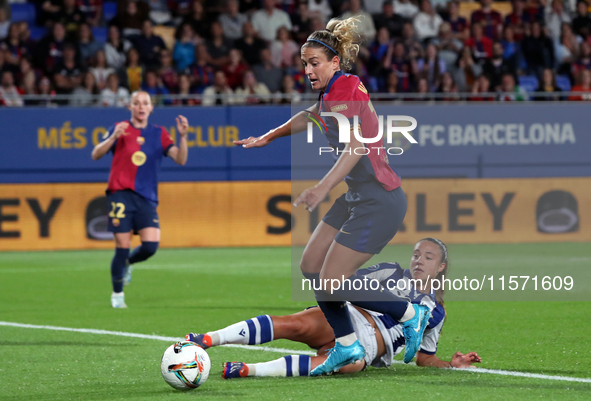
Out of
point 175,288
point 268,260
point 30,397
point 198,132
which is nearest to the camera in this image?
point 30,397

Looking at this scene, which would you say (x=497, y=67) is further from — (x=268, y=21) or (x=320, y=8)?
(x=268, y=21)

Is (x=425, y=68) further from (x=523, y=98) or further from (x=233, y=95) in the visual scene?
(x=233, y=95)

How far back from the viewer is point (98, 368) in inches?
231

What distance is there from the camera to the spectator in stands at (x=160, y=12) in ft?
61.5

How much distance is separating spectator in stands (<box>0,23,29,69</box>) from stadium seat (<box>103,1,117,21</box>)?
2.02 m

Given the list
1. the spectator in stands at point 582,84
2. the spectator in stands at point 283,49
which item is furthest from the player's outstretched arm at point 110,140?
the spectator in stands at point 582,84

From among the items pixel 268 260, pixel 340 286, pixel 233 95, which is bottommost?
pixel 268 260

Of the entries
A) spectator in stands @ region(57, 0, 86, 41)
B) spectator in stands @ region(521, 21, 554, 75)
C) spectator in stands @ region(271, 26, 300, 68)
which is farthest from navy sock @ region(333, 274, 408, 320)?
spectator in stands @ region(521, 21, 554, 75)

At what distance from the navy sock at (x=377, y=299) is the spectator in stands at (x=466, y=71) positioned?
1280 centimetres

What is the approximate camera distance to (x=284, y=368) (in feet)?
17.6

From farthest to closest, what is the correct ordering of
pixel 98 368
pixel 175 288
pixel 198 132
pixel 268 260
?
pixel 198 132 → pixel 268 260 → pixel 175 288 → pixel 98 368

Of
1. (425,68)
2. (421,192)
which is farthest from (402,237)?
(425,68)

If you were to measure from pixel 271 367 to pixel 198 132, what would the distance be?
11.5m

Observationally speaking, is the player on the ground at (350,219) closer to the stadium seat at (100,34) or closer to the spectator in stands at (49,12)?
the stadium seat at (100,34)
